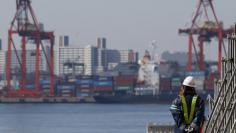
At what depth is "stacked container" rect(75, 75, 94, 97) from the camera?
147250mm

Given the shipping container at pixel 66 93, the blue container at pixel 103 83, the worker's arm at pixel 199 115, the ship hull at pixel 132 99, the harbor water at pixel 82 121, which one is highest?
the blue container at pixel 103 83

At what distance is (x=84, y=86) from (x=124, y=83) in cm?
700

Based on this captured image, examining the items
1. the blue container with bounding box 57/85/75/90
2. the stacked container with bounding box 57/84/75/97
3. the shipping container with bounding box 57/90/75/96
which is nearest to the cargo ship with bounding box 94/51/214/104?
the shipping container with bounding box 57/90/75/96

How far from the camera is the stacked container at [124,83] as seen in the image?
140 m

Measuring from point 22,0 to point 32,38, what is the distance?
4.50 metres

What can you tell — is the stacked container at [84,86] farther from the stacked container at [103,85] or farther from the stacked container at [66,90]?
the stacked container at [103,85]

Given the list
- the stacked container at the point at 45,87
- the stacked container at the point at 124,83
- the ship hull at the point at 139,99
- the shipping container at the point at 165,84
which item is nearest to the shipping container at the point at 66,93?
the stacked container at the point at 45,87

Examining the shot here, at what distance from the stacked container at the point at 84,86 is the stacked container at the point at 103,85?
1.04m

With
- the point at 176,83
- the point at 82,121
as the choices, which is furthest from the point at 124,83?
the point at 82,121

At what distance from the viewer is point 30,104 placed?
454ft

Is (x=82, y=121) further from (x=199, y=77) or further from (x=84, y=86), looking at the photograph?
(x=84, y=86)

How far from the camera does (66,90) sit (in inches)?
5974

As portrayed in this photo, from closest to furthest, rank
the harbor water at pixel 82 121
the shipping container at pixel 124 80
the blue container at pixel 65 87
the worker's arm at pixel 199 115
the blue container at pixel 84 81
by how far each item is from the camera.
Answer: the worker's arm at pixel 199 115, the harbor water at pixel 82 121, the shipping container at pixel 124 80, the blue container at pixel 84 81, the blue container at pixel 65 87

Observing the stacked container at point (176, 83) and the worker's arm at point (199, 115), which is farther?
the stacked container at point (176, 83)
